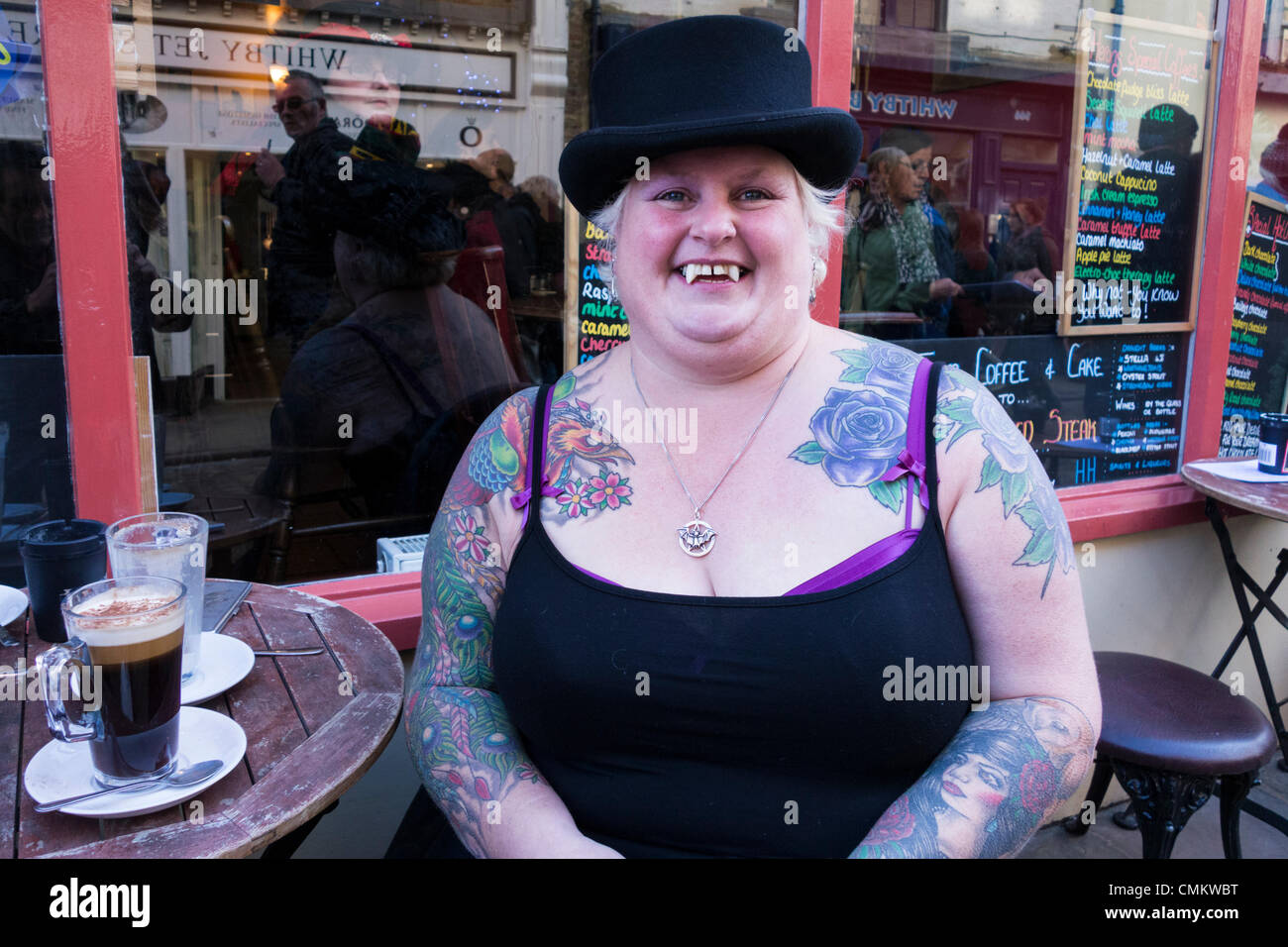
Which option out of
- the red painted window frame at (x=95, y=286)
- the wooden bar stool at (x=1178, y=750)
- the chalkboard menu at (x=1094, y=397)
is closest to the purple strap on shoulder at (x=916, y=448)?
the wooden bar stool at (x=1178, y=750)

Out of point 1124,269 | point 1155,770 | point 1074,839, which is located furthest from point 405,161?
point 1074,839

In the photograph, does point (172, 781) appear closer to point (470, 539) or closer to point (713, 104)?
point (470, 539)

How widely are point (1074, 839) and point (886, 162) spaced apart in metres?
2.31

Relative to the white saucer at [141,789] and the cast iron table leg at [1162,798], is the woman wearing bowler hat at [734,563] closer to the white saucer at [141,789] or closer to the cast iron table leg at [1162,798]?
the white saucer at [141,789]

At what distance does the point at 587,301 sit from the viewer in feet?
9.13

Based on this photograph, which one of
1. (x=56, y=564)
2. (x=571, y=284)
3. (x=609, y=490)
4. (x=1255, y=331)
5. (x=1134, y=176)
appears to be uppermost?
(x=1134, y=176)

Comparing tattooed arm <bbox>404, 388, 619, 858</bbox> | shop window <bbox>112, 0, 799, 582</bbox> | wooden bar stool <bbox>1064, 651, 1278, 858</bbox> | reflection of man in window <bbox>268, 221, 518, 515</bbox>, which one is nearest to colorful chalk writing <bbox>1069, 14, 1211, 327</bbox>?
shop window <bbox>112, 0, 799, 582</bbox>

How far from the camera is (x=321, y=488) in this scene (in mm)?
2861

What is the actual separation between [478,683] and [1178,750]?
4.84 ft

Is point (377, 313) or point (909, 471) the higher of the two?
point (377, 313)

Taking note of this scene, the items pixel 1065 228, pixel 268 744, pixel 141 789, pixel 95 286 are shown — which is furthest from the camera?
pixel 1065 228

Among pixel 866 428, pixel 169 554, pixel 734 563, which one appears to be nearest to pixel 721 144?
pixel 866 428
